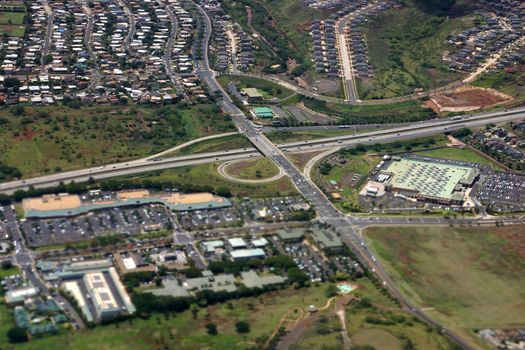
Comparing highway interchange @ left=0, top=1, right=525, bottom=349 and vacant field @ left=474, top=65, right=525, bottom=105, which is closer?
highway interchange @ left=0, top=1, right=525, bottom=349

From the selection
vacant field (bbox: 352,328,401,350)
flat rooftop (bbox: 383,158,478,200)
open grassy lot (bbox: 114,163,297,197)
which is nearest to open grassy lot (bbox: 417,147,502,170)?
flat rooftop (bbox: 383,158,478,200)

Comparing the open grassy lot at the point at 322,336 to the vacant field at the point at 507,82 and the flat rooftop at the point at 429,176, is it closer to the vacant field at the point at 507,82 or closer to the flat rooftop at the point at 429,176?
the flat rooftop at the point at 429,176

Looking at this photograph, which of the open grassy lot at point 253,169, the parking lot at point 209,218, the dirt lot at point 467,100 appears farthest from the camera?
the dirt lot at point 467,100

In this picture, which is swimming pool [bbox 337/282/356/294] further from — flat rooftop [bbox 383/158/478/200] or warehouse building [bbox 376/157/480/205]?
flat rooftop [bbox 383/158/478/200]

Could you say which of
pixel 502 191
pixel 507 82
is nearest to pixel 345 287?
pixel 502 191

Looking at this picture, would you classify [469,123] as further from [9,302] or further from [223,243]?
[9,302]

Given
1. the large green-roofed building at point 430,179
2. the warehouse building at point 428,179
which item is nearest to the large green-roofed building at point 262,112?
the warehouse building at point 428,179

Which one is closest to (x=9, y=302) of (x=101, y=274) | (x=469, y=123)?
(x=101, y=274)
